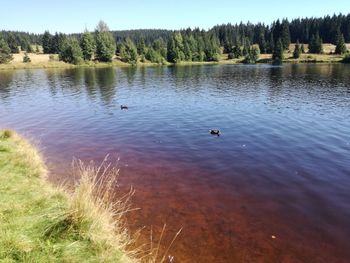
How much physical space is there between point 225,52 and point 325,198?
181 metres

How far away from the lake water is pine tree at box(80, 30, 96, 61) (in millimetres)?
95883

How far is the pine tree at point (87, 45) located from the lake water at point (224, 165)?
315 feet

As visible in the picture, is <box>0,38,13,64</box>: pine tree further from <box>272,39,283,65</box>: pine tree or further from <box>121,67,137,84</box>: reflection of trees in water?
<box>272,39,283,65</box>: pine tree

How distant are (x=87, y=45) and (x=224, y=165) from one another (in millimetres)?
125144

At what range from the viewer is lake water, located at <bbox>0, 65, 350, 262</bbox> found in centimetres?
1108

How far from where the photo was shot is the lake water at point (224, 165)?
11078 mm

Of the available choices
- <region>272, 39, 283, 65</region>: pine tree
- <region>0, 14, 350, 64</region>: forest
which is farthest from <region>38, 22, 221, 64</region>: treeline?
<region>272, 39, 283, 65</region>: pine tree

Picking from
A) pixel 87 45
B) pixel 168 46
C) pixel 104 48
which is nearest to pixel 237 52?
pixel 168 46

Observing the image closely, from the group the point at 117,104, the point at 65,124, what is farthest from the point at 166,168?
the point at 117,104

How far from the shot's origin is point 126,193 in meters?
14.4

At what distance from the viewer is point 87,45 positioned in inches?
5113

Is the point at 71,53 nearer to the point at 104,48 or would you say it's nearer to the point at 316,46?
the point at 104,48

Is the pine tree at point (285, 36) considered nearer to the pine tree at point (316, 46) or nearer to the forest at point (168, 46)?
the forest at point (168, 46)

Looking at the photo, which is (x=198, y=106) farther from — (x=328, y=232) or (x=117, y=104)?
(x=328, y=232)
